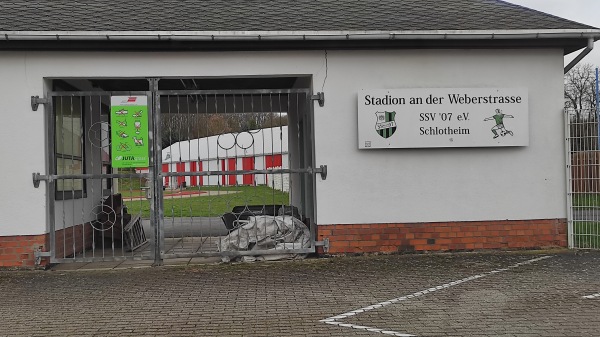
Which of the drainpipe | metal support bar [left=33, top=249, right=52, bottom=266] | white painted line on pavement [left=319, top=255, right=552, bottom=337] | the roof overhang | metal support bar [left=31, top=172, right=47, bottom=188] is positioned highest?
the roof overhang

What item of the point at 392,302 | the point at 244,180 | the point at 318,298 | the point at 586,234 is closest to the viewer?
the point at 392,302

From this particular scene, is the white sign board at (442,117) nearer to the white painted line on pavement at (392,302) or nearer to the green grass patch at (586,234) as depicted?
the green grass patch at (586,234)

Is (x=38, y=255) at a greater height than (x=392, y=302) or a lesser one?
A: greater

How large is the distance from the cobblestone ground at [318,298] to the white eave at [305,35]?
10.7ft

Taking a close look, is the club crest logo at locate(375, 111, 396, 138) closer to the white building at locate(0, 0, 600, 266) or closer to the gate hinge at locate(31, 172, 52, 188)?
the white building at locate(0, 0, 600, 266)

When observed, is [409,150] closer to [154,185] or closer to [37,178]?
[154,185]

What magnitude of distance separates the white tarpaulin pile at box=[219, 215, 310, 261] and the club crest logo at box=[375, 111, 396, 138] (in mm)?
1932

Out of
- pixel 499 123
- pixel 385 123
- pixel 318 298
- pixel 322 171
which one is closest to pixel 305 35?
pixel 385 123

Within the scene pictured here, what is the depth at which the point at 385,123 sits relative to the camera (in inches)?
343

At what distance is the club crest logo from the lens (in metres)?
8.70

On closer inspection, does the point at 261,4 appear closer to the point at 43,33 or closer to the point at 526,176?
the point at 43,33

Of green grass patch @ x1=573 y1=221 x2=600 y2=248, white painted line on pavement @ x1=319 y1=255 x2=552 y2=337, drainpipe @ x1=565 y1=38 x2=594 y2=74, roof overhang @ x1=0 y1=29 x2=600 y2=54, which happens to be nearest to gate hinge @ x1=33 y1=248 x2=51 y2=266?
roof overhang @ x1=0 y1=29 x2=600 y2=54

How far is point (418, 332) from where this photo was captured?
5.03 metres

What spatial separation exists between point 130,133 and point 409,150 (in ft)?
13.7
